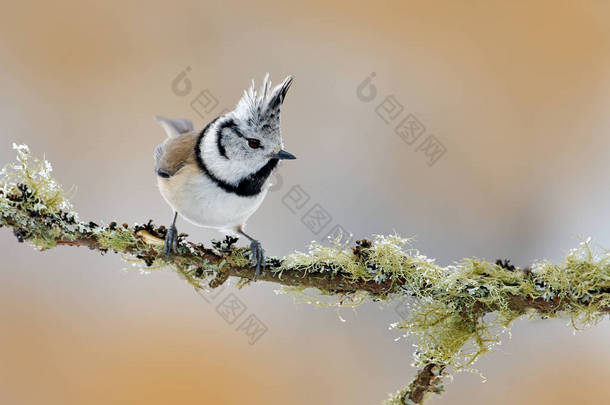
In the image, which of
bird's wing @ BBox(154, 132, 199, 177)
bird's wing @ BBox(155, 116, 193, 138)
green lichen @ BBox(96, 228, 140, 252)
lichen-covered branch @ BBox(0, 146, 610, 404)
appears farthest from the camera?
bird's wing @ BBox(155, 116, 193, 138)

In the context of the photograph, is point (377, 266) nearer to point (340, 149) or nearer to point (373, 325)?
point (373, 325)

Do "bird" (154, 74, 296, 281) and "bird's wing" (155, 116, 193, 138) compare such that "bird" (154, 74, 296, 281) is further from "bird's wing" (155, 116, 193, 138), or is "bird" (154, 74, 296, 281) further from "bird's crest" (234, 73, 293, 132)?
"bird's wing" (155, 116, 193, 138)

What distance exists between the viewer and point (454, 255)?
6.59 feet

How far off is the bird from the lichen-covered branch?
0.88 feet

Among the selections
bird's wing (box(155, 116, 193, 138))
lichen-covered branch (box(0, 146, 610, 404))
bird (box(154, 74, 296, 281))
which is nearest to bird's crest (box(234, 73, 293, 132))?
bird (box(154, 74, 296, 281))

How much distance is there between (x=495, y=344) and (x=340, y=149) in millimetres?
1376

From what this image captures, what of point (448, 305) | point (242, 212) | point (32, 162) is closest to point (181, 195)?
point (242, 212)

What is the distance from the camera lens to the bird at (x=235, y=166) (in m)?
1.37

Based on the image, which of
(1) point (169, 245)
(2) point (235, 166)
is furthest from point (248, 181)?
(1) point (169, 245)

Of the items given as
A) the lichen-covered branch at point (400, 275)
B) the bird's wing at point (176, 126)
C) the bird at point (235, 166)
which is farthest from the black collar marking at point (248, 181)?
the bird's wing at point (176, 126)

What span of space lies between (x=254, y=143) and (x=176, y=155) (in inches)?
11.1

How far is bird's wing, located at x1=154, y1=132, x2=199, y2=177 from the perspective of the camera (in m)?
1.50

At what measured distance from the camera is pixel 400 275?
101cm

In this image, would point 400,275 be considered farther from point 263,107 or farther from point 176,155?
point 176,155
